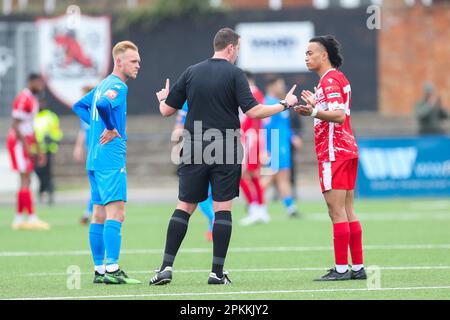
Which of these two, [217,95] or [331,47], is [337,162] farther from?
→ [217,95]

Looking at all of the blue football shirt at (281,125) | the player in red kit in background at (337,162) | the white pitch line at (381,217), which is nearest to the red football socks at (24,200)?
the white pitch line at (381,217)

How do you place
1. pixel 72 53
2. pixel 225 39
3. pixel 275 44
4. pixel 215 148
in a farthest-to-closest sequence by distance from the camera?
1. pixel 72 53
2. pixel 275 44
3. pixel 225 39
4. pixel 215 148

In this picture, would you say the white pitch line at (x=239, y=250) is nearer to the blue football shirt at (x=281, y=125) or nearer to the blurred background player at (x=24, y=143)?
the blurred background player at (x=24, y=143)

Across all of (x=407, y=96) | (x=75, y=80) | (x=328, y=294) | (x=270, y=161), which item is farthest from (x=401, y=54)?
(x=328, y=294)

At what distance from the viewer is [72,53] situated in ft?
113

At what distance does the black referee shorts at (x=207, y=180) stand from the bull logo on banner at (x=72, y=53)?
23880 millimetres

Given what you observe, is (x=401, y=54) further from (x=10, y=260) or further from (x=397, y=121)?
(x=10, y=260)

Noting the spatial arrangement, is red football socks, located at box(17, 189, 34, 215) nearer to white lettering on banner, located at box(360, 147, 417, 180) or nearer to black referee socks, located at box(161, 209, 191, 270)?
black referee socks, located at box(161, 209, 191, 270)

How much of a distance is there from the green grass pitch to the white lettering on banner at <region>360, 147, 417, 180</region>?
3083 millimetres

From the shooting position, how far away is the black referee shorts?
10680 millimetres

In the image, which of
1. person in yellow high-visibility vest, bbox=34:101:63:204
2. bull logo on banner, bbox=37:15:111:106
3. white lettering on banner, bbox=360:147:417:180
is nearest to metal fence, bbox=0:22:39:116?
bull logo on banner, bbox=37:15:111:106

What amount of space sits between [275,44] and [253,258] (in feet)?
68.9

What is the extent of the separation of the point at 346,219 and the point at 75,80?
24279 mm

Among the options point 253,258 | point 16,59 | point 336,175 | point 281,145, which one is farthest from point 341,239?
point 16,59
